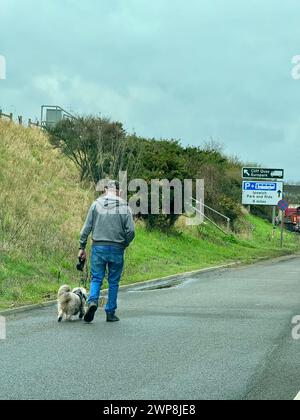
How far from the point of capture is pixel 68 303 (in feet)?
37.8

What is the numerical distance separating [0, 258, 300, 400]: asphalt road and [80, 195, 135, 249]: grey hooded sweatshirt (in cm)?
126

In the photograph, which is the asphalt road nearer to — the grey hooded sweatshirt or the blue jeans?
the blue jeans

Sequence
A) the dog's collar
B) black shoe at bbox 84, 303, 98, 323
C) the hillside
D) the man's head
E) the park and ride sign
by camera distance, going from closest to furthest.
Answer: black shoe at bbox 84, 303, 98, 323, the man's head, the dog's collar, the hillside, the park and ride sign

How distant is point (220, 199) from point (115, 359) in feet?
117

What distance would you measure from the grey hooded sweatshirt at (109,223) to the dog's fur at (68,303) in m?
0.72

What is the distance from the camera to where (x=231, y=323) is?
11.6 metres

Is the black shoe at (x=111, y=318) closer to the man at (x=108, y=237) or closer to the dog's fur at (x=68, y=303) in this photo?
the man at (x=108, y=237)

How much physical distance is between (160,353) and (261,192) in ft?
121

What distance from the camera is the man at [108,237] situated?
11352mm

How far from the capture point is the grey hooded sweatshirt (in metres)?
11.4

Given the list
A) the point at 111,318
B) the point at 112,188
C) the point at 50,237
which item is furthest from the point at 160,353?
the point at 50,237

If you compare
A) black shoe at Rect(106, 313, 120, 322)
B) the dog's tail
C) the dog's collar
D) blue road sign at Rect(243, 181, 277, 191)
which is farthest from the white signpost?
the dog's tail

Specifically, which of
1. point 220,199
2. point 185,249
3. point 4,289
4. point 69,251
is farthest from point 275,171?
point 4,289

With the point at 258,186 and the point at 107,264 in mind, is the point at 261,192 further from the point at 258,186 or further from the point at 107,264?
the point at 107,264
